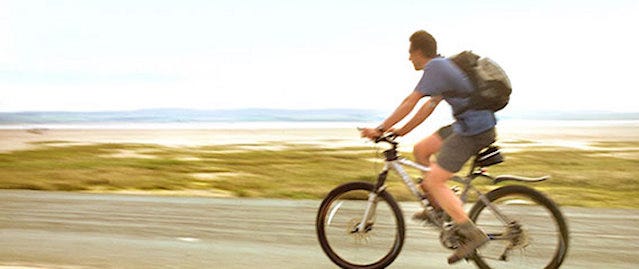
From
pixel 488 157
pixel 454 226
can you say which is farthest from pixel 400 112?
pixel 454 226

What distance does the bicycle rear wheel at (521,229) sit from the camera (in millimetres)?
6000

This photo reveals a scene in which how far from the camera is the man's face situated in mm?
6086

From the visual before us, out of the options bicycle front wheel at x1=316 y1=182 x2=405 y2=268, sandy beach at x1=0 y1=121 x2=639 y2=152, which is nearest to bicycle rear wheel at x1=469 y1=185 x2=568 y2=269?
bicycle front wheel at x1=316 y1=182 x2=405 y2=268

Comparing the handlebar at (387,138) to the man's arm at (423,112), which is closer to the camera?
the man's arm at (423,112)

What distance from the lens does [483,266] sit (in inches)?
247

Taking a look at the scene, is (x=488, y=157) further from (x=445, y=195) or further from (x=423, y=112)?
(x=423, y=112)

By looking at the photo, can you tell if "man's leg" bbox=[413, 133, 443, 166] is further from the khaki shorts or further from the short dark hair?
the short dark hair

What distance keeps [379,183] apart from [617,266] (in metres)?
2.23

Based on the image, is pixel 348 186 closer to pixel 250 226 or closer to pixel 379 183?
pixel 379 183

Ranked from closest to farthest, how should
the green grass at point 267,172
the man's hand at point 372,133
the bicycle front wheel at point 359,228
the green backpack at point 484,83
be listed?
the green backpack at point 484,83 < the man's hand at point 372,133 < the bicycle front wheel at point 359,228 < the green grass at point 267,172

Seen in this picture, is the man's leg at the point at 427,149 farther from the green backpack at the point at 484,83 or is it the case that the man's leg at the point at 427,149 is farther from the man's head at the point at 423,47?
the man's head at the point at 423,47

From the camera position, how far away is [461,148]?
5965 millimetres

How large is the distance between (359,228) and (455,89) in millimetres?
1458

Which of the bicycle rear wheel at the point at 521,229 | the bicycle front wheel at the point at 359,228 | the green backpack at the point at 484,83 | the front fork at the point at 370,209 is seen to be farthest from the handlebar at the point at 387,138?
the bicycle rear wheel at the point at 521,229
